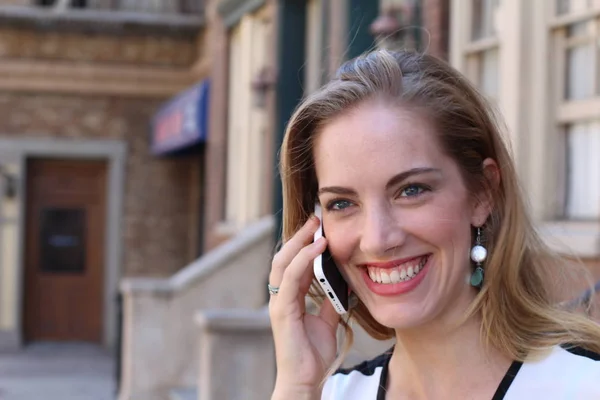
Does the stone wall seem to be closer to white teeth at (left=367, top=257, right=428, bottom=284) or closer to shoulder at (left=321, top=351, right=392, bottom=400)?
shoulder at (left=321, top=351, right=392, bottom=400)

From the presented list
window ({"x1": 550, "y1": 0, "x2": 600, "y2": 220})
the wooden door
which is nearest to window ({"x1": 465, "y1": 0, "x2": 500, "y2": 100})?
window ({"x1": 550, "y1": 0, "x2": 600, "y2": 220})

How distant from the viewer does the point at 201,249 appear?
1512 centimetres

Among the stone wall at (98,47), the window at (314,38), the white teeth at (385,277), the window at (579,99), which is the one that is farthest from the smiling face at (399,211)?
the stone wall at (98,47)

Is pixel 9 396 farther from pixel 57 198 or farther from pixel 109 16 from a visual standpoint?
pixel 109 16

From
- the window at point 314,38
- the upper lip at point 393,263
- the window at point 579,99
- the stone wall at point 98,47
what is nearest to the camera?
the upper lip at point 393,263

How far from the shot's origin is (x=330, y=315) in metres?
2.46

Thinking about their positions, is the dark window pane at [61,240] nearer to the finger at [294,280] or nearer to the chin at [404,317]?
the finger at [294,280]

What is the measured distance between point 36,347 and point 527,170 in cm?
1078

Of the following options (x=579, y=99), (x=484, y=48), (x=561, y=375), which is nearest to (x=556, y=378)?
(x=561, y=375)

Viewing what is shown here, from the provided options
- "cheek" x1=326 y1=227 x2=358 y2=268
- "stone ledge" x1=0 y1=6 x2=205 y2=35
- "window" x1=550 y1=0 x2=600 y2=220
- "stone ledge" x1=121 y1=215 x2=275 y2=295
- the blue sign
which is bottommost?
"stone ledge" x1=121 y1=215 x2=275 y2=295

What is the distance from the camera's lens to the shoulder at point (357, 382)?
235 cm

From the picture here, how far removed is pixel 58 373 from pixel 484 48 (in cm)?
824

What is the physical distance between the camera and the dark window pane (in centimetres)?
1519

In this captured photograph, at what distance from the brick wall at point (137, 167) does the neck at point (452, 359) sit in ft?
42.8
